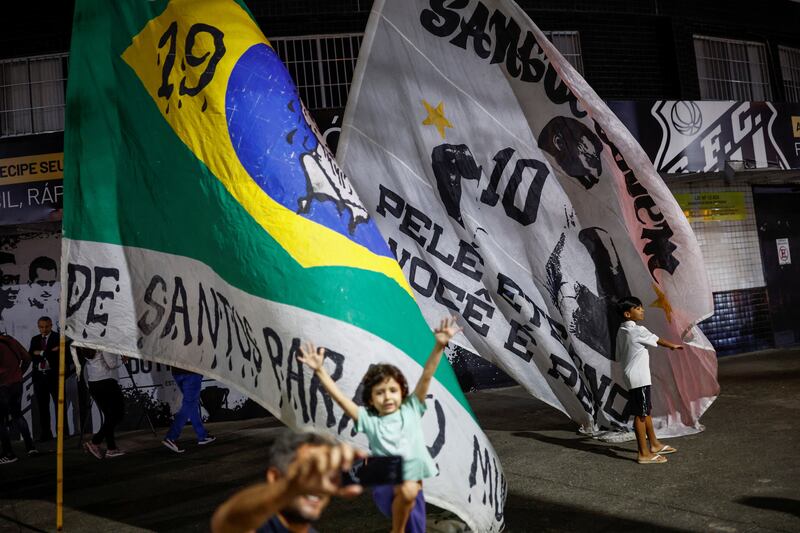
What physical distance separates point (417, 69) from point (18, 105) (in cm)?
927

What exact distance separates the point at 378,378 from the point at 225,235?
4.22 ft

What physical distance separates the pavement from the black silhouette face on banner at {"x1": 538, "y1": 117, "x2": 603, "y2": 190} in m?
2.64

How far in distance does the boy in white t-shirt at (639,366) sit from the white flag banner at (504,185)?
28 centimetres

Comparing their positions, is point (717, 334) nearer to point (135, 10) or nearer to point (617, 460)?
point (617, 460)

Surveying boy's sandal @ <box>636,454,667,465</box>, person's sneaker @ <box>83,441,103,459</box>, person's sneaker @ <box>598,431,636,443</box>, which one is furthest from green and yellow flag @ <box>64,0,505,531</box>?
person's sneaker @ <box>83,441,103,459</box>

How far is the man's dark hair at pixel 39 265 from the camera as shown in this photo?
38.0 ft

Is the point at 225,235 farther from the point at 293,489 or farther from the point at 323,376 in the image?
the point at 293,489

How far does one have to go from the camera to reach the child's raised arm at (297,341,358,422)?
11.2 feet

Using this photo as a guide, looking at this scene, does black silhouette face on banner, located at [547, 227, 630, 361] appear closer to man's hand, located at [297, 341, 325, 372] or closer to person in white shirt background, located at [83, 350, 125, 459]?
man's hand, located at [297, 341, 325, 372]

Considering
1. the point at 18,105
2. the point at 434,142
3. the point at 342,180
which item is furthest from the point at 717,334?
the point at 18,105

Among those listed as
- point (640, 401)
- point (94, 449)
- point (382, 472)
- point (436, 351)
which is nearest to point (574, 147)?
point (640, 401)

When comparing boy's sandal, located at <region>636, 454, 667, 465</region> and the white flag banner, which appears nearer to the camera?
the white flag banner

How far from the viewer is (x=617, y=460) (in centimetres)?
649

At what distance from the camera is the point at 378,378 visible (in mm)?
3689
